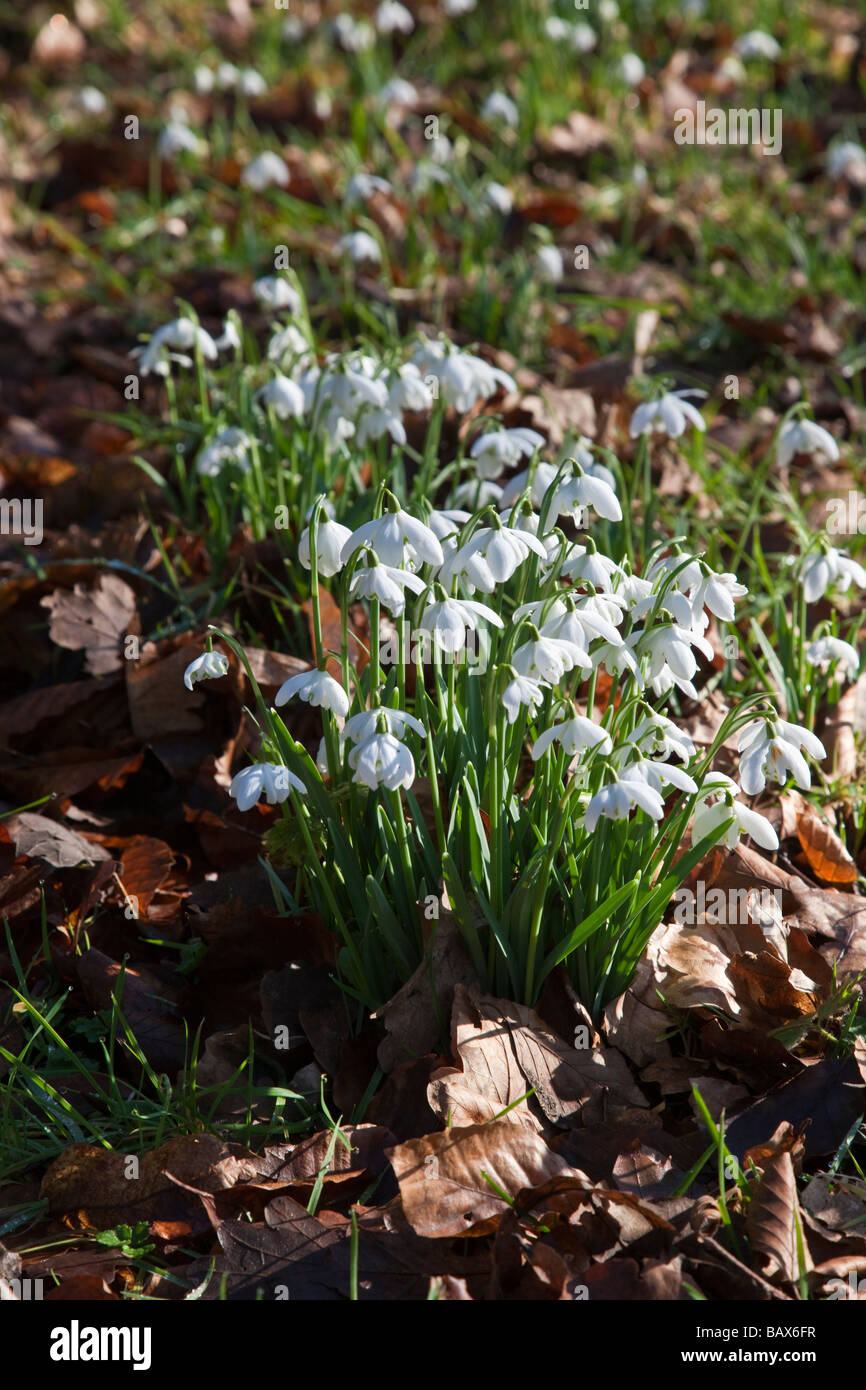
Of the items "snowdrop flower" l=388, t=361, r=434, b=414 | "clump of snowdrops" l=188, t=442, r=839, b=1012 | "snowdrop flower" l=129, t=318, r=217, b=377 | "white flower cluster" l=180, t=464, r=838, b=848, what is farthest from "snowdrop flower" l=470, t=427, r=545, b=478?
"snowdrop flower" l=129, t=318, r=217, b=377

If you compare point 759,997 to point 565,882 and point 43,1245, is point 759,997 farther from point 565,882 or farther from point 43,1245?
point 43,1245

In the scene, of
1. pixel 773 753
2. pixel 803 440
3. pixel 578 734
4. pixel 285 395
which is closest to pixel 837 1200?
pixel 773 753

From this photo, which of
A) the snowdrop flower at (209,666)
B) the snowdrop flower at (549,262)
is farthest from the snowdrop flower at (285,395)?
the snowdrop flower at (549,262)

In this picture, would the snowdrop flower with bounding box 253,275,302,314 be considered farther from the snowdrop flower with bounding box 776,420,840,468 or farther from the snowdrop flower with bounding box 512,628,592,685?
the snowdrop flower with bounding box 512,628,592,685

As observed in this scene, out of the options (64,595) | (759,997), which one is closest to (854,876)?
(759,997)

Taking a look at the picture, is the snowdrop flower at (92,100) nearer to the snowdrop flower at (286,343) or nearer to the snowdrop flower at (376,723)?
the snowdrop flower at (286,343)

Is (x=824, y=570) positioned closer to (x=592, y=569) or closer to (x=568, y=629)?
(x=592, y=569)
